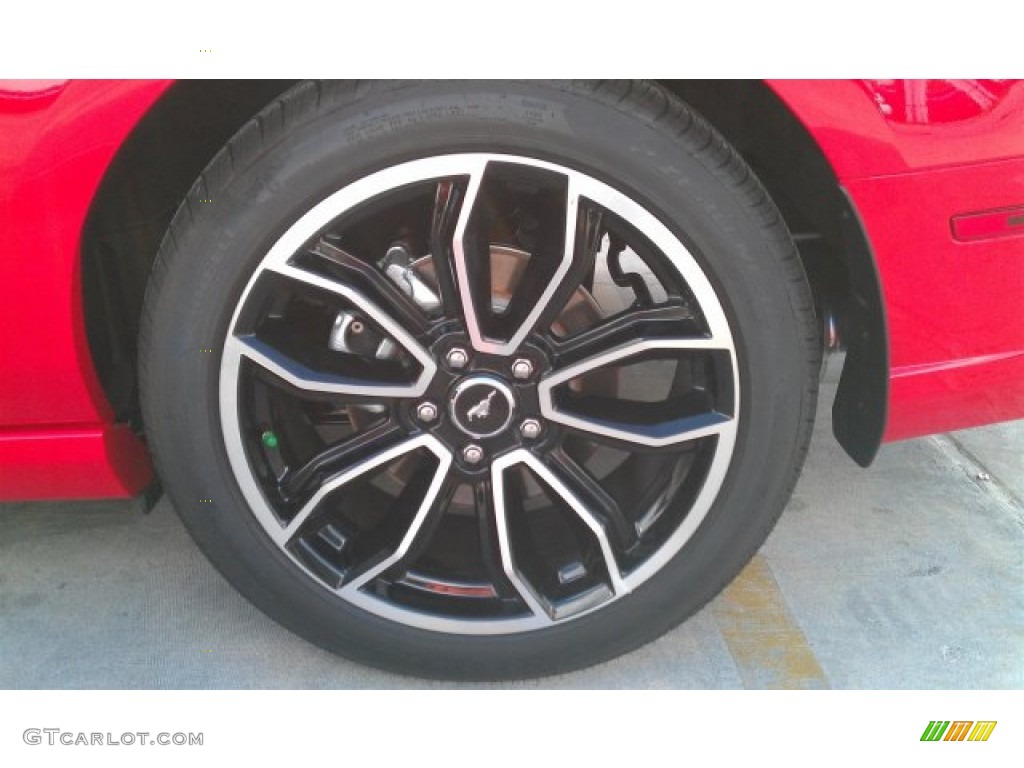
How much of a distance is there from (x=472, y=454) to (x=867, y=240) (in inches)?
29.9

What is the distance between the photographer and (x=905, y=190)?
1559 mm

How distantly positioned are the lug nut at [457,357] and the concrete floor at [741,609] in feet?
2.18

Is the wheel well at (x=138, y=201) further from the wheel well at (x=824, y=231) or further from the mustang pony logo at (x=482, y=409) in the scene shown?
the wheel well at (x=824, y=231)

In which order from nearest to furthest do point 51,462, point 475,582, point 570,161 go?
point 570,161 < point 51,462 < point 475,582

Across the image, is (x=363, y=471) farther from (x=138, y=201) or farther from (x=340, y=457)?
(x=138, y=201)

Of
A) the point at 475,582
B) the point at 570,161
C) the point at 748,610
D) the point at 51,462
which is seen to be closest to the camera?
the point at 570,161

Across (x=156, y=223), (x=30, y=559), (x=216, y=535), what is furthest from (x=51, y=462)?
(x=30, y=559)

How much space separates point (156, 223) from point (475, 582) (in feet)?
3.03

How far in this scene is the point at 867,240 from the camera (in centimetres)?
159

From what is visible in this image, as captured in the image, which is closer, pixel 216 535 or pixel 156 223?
pixel 216 535

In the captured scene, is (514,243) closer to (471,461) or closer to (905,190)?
(471,461)

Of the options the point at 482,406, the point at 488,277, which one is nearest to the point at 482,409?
the point at 482,406
